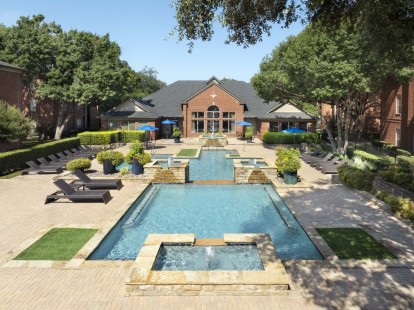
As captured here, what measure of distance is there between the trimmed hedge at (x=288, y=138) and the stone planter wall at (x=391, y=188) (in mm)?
24045

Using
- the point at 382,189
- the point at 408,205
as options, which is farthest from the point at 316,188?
the point at 408,205

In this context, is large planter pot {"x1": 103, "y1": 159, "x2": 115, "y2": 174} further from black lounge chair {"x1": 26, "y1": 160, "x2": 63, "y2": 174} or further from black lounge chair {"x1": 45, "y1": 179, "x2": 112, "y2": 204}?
black lounge chair {"x1": 45, "y1": 179, "x2": 112, "y2": 204}

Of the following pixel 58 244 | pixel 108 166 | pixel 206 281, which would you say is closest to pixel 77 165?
pixel 108 166

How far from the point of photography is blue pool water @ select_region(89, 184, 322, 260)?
488 inches

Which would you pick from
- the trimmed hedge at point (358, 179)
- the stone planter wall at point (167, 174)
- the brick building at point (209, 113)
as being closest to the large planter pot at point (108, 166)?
the stone planter wall at point (167, 174)

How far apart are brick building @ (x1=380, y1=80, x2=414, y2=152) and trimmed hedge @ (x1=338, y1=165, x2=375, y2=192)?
16.5m

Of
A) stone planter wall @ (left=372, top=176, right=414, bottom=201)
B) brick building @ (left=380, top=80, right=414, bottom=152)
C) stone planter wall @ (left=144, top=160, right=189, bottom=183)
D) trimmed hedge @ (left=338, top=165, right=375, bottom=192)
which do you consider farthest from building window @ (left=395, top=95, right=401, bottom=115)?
stone planter wall @ (left=144, top=160, right=189, bottom=183)

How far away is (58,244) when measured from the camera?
1211 centimetres

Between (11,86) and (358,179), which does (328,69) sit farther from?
(11,86)

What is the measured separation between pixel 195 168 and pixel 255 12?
18.3 m

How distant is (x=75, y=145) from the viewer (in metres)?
37.8

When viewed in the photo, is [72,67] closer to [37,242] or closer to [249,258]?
[37,242]

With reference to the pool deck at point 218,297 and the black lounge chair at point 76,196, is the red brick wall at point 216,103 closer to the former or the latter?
the black lounge chair at point 76,196

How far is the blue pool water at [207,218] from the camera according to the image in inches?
488
